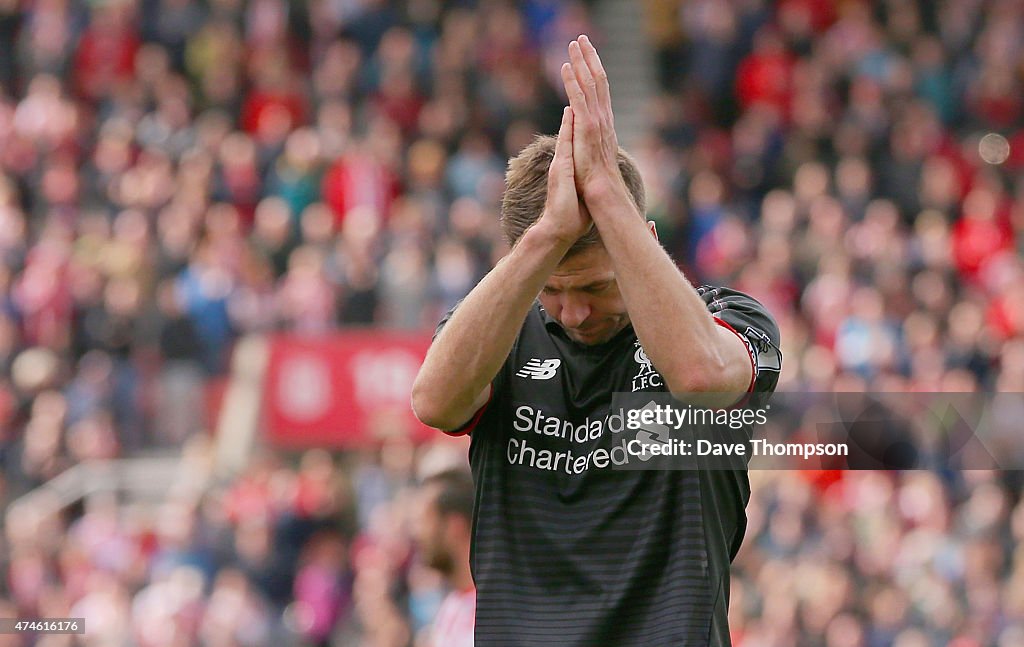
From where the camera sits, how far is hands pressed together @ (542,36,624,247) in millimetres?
3508

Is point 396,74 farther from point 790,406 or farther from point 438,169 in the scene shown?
point 790,406

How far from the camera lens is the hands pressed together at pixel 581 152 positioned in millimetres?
3508

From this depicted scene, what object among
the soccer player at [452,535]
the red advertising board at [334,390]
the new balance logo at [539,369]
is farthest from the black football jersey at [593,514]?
the red advertising board at [334,390]

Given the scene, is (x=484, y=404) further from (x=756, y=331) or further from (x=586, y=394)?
(x=756, y=331)

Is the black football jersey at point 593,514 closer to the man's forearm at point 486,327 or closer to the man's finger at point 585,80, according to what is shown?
the man's forearm at point 486,327

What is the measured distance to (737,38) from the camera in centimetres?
1823

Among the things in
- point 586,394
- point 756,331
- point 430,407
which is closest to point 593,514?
point 586,394

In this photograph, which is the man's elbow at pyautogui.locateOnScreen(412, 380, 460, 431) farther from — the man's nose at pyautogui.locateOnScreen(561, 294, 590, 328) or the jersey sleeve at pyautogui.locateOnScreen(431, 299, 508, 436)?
the man's nose at pyautogui.locateOnScreen(561, 294, 590, 328)

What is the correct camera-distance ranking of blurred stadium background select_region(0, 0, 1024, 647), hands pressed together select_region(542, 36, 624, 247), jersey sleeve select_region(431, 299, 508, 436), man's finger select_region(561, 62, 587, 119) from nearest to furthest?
hands pressed together select_region(542, 36, 624, 247)
man's finger select_region(561, 62, 587, 119)
jersey sleeve select_region(431, 299, 508, 436)
blurred stadium background select_region(0, 0, 1024, 647)

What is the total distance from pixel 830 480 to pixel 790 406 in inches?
47.5

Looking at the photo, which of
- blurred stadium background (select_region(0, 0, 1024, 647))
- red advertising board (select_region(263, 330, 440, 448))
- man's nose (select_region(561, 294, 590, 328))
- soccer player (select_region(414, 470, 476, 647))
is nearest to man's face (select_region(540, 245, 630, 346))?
man's nose (select_region(561, 294, 590, 328))

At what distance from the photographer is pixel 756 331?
368 cm

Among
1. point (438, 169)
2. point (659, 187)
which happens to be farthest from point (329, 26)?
point (659, 187)

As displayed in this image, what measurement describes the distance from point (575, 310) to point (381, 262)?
35.4ft
